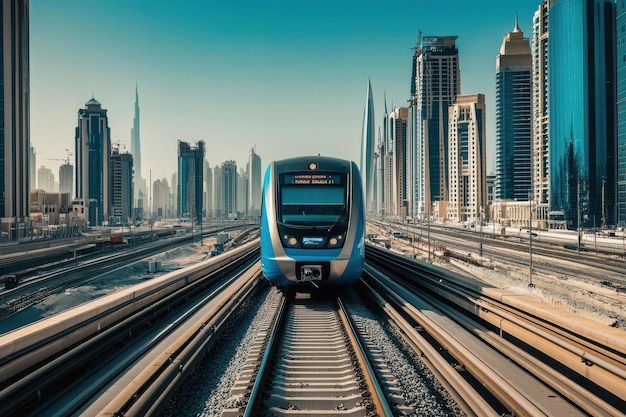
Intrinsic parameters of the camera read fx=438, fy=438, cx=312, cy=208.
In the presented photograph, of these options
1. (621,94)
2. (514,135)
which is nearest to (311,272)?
(621,94)

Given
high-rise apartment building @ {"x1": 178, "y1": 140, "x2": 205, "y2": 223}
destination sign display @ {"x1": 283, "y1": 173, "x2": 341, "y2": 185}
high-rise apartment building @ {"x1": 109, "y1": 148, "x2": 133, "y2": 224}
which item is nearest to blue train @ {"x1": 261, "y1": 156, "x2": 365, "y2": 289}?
destination sign display @ {"x1": 283, "y1": 173, "x2": 341, "y2": 185}

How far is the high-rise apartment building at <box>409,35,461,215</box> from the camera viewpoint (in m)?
157

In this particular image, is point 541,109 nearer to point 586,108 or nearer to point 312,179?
point 586,108

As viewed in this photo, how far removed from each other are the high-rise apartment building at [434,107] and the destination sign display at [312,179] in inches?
5817

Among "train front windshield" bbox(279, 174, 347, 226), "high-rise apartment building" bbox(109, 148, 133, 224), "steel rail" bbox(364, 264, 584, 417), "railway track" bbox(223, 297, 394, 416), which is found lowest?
"railway track" bbox(223, 297, 394, 416)

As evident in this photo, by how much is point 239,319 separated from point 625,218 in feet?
302

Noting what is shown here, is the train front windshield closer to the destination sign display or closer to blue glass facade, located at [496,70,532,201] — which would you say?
the destination sign display

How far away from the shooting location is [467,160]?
138125 mm

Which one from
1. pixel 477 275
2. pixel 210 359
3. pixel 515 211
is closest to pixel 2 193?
pixel 477 275

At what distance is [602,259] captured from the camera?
3288 cm

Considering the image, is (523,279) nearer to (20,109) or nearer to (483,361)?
(483,361)

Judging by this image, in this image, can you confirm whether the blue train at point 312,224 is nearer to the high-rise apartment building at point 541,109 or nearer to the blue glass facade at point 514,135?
the high-rise apartment building at point 541,109

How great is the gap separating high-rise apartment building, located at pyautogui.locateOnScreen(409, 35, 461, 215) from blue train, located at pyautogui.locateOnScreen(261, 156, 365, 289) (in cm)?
14780

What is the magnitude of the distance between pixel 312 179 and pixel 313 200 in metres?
0.61
